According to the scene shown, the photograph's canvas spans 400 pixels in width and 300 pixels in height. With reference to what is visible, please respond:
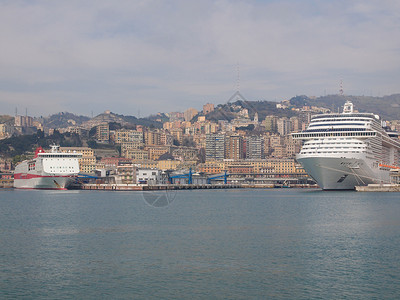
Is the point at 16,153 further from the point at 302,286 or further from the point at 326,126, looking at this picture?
the point at 302,286

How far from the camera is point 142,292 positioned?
16141mm

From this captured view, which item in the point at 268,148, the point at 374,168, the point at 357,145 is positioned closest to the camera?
the point at 357,145

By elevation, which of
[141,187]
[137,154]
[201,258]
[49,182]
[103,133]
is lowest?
[141,187]

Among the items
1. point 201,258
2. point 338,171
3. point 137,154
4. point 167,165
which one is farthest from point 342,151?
point 137,154

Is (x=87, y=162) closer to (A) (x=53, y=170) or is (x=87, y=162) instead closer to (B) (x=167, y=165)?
(B) (x=167, y=165)

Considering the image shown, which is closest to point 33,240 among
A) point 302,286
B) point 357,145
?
point 302,286

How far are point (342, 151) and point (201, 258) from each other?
124ft

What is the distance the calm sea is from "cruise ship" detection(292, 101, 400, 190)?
21.7m

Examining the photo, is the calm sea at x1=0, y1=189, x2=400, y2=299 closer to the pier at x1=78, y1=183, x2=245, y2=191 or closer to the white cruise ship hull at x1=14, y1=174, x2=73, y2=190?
the white cruise ship hull at x1=14, y1=174, x2=73, y2=190

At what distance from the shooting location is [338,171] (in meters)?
56.6

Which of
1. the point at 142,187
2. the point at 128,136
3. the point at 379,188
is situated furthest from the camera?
the point at 128,136

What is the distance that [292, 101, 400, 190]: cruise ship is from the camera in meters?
55.5

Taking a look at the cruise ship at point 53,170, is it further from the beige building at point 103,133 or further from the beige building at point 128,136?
the beige building at point 103,133

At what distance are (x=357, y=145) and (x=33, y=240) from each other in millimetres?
39161
